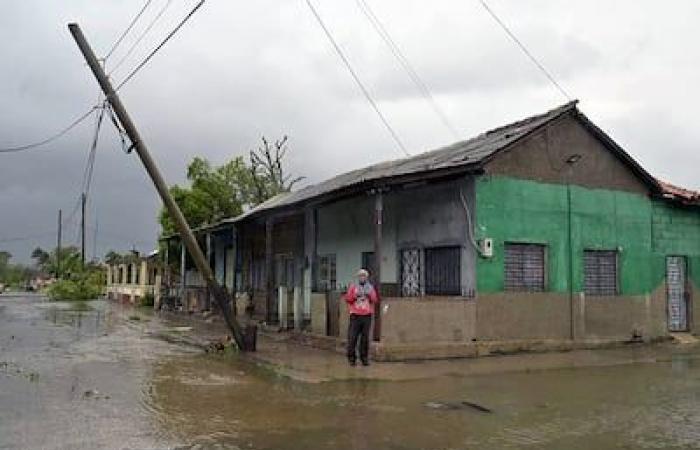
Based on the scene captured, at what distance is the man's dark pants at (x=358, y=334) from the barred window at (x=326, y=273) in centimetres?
824

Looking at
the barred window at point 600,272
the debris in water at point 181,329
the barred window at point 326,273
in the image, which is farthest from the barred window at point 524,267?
the debris in water at point 181,329

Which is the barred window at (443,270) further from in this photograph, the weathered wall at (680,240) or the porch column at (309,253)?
the porch column at (309,253)

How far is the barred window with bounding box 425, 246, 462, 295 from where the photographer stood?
52.1ft

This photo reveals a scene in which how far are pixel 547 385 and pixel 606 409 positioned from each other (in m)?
2.00

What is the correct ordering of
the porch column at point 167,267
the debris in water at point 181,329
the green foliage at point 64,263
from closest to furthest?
the debris in water at point 181,329, the porch column at point 167,267, the green foliage at point 64,263

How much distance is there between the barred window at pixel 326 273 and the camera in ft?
71.1

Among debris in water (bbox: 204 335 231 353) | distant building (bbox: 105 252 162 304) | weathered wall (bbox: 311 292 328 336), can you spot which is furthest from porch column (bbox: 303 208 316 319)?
distant building (bbox: 105 252 162 304)

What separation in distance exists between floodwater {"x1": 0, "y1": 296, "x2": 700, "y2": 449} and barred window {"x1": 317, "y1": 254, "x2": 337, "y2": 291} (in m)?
7.85

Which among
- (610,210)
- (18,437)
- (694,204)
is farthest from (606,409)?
(694,204)

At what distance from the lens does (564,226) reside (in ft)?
54.7

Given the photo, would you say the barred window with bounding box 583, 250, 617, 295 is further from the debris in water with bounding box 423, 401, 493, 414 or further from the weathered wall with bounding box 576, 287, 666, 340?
the debris in water with bounding box 423, 401, 493, 414

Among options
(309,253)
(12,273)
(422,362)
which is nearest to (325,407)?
(422,362)

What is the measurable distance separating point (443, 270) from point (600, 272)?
386cm

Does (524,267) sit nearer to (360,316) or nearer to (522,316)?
(522,316)
